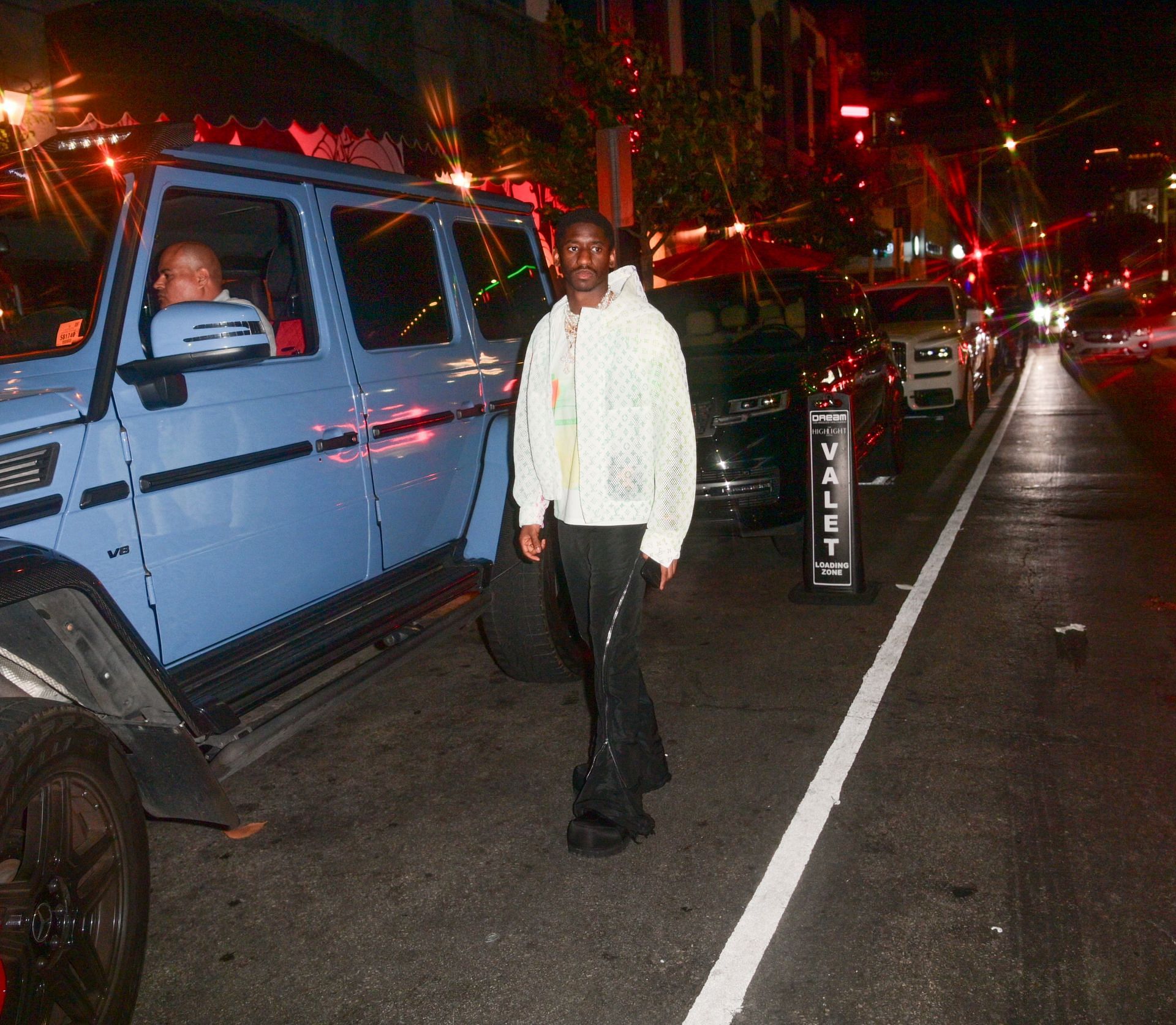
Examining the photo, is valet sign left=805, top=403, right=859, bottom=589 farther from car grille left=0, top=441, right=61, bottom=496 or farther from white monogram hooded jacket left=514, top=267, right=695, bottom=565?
car grille left=0, top=441, right=61, bottom=496

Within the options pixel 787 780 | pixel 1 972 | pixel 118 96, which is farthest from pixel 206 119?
pixel 1 972

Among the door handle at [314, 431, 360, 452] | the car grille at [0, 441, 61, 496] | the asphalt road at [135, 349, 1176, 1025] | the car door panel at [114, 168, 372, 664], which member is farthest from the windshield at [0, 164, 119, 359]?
the asphalt road at [135, 349, 1176, 1025]

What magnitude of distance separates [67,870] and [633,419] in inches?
76.2

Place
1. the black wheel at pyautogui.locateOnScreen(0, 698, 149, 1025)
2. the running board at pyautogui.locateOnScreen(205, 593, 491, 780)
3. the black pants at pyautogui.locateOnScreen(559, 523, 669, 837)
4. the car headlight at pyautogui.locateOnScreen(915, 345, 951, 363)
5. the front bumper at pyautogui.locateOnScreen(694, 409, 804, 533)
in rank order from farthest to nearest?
the car headlight at pyautogui.locateOnScreen(915, 345, 951, 363)
the front bumper at pyautogui.locateOnScreen(694, 409, 804, 533)
the black pants at pyautogui.locateOnScreen(559, 523, 669, 837)
the running board at pyautogui.locateOnScreen(205, 593, 491, 780)
the black wheel at pyautogui.locateOnScreen(0, 698, 149, 1025)

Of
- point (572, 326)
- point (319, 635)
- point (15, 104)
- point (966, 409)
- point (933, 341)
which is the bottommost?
point (966, 409)

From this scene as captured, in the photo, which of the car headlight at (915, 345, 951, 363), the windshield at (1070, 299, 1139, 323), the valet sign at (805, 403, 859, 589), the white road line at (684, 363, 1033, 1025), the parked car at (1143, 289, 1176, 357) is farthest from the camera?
the windshield at (1070, 299, 1139, 323)

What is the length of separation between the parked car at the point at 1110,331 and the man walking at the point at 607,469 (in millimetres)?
26031

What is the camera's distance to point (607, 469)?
3398 mm

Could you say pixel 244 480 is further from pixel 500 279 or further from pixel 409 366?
pixel 500 279

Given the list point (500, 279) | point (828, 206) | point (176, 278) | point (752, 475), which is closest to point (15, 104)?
point (500, 279)

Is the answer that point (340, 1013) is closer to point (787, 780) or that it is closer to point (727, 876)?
point (727, 876)

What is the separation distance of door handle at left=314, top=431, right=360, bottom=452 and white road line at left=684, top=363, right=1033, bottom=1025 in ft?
6.48

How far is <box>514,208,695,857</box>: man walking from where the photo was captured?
336 cm

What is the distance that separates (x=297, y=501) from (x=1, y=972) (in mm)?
1709
